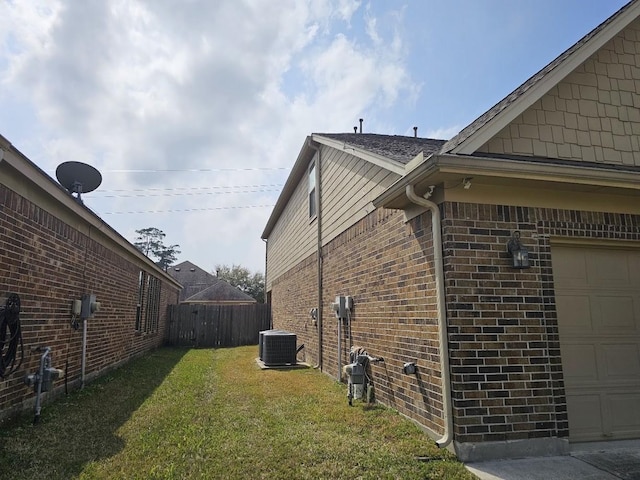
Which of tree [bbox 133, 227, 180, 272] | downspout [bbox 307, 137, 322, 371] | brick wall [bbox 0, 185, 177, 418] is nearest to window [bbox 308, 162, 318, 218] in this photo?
downspout [bbox 307, 137, 322, 371]

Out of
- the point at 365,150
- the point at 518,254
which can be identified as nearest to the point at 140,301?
the point at 365,150

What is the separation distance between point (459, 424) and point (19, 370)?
491 cm

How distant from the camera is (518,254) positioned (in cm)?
419

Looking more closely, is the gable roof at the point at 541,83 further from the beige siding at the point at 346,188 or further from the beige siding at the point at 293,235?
the beige siding at the point at 293,235

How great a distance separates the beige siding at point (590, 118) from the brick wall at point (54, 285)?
211 inches

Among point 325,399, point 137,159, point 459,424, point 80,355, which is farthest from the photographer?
point 137,159

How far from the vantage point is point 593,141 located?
4.89m

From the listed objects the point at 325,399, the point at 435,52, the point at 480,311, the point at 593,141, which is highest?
the point at 435,52

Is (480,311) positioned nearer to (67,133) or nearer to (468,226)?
(468,226)

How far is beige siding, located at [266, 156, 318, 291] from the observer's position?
10.9 metres

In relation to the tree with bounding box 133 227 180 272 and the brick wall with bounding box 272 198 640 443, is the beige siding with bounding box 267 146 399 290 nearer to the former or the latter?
the brick wall with bounding box 272 198 640 443

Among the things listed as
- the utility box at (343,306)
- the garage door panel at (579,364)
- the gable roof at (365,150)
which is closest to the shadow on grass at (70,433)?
the utility box at (343,306)

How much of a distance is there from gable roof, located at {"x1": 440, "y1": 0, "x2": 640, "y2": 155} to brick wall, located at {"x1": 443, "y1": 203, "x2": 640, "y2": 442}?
74 cm

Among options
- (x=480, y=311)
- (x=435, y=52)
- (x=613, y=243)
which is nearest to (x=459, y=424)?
(x=480, y=311)
